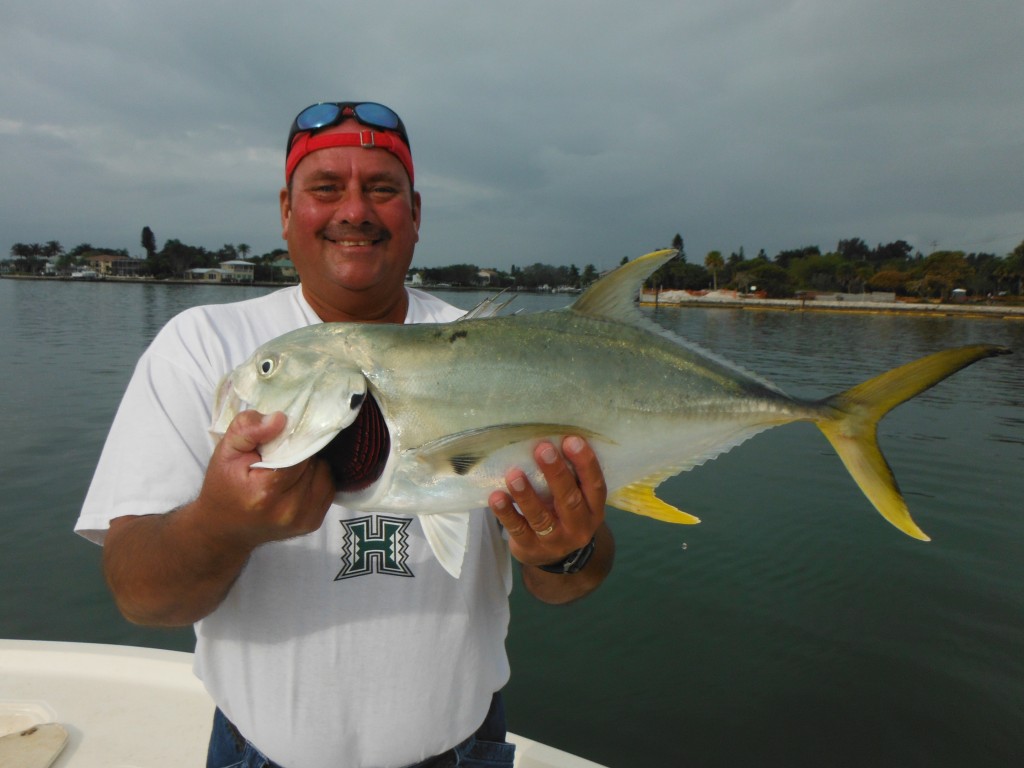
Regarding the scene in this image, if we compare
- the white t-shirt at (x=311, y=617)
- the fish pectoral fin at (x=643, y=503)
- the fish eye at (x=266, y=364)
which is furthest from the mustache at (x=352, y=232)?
the fish pectoral fin at (x=643, y=503)

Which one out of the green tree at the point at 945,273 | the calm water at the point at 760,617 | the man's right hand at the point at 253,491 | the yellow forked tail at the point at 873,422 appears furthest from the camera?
the green tree at the point at 945,273

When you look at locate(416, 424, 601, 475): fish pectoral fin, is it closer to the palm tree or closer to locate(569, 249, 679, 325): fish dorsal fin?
locate(569, 249, 679, 325): fish dorsal fin

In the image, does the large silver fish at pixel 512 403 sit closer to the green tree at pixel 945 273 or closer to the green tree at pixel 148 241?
the green tree at pixel 945 273

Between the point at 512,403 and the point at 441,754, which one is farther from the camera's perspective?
the point at 441,754

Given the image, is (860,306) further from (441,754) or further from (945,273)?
(441,754)

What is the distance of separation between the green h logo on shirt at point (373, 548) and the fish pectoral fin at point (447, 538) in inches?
9.5

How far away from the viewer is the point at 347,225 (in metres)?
2.13

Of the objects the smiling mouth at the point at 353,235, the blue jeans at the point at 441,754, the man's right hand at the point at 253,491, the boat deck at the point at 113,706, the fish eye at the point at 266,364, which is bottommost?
the boat deck at the point at 113,706

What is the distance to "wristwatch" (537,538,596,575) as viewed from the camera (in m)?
2.04

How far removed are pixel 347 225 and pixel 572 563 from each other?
1.36 m

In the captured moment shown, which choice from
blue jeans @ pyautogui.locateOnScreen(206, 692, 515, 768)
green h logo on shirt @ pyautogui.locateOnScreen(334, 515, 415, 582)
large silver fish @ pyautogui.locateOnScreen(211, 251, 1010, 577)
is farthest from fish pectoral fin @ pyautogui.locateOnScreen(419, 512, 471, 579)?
blue jeans @ pyautogui.locateOnScreen(206, 692, 515, 768)

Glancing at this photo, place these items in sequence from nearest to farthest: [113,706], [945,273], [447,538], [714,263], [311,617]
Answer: [447,538] → [311,617] → [113,706] → [945,273] → [714,263]

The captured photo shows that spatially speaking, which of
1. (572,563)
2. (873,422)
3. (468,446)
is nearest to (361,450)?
(468,446)

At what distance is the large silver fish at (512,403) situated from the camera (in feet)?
5.26
